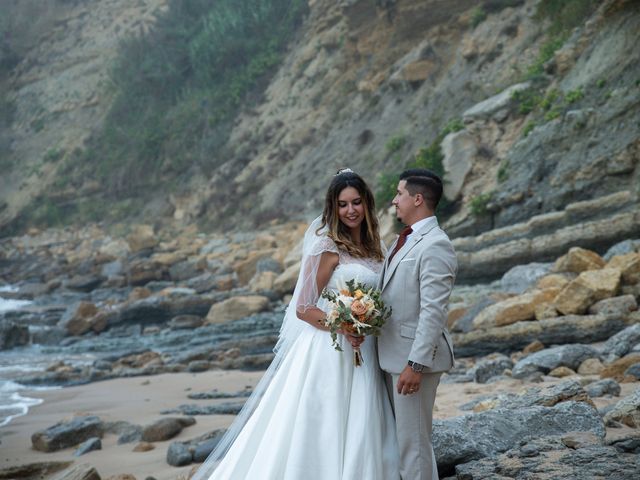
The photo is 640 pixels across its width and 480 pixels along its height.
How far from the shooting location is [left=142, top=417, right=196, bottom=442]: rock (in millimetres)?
7527

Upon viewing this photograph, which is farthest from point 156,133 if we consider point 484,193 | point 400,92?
point 484,193

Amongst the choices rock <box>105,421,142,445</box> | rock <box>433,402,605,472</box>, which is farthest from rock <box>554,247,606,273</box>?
rock <box>105,421,142,445</box>

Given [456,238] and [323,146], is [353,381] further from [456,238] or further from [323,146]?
[323,146]

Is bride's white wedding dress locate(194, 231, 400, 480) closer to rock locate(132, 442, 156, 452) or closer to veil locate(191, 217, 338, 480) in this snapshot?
veil locate(191, 217, 338, 480)

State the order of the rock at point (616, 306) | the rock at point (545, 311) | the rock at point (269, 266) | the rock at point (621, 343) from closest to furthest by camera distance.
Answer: the rock at point (621, 343), the rock at point (616, 306), the rock at point (545, 311), the rock at point (269, 266)

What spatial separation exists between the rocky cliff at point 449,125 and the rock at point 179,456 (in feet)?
31.5

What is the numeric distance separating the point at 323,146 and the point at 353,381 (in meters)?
29.0

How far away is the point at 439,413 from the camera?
6.80 meters

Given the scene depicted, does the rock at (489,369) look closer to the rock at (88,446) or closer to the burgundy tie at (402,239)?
the rock at (88,446)

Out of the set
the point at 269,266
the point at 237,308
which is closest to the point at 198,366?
the point at 237,308

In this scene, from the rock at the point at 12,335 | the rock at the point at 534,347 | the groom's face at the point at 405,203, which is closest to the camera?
the groom's face at the point at 405,203

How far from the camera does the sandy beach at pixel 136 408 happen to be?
672cm

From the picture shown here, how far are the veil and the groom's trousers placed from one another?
871mm

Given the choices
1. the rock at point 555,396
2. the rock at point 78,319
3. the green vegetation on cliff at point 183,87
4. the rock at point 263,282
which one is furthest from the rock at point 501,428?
the green vegetation on cliff at point 183,87
